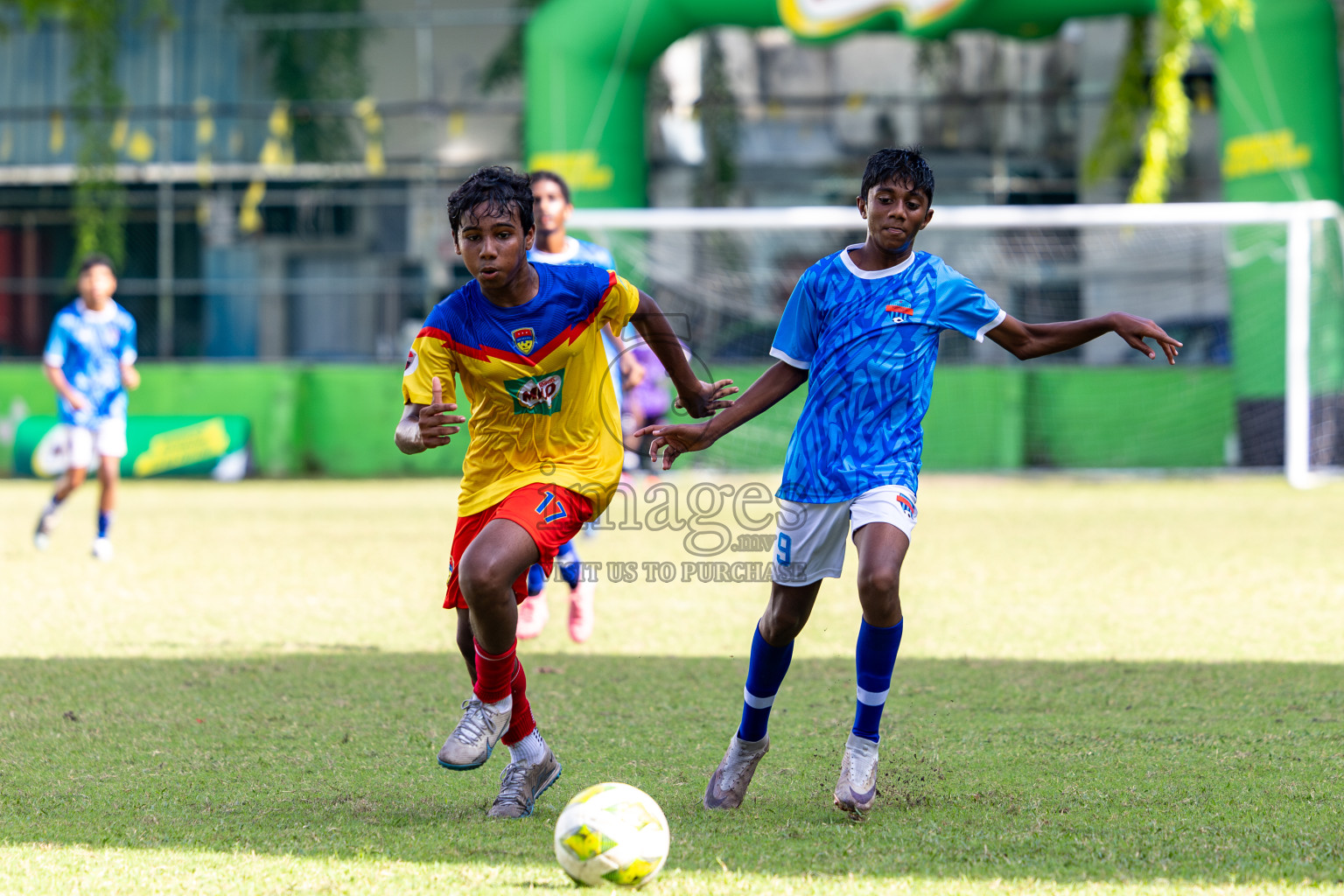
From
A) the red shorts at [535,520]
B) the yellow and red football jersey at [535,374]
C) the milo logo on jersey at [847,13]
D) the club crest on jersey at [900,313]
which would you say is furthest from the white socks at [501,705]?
the milo logo on jersey at [847,13]

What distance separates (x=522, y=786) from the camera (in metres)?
3.96

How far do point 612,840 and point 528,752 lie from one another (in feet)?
2.80

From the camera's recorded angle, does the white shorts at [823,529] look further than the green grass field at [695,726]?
Yes

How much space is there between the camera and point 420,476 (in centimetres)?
1736

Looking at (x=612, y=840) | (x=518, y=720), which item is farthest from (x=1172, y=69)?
(x=612, y=840)

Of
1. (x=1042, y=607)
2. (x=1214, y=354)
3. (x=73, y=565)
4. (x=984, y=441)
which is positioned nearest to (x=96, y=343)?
(x=73, y=565)

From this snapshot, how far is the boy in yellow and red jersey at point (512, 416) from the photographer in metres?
3.90

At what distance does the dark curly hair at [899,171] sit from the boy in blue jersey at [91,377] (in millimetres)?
7529

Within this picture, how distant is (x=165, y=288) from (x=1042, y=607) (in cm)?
1897

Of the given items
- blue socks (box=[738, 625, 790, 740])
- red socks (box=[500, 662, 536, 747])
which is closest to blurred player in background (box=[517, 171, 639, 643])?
red socks (box=[500, 662, 536, 747])

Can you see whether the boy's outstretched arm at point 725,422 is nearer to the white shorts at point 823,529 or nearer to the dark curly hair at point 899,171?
the white shorts at point 823,529

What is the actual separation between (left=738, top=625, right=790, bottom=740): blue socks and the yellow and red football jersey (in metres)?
0.65

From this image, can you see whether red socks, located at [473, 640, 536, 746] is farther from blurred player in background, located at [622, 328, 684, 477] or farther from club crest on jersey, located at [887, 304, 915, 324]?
blurred player in background, located at [622, 328, 684, 477]

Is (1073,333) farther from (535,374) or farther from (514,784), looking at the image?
(514,784)
